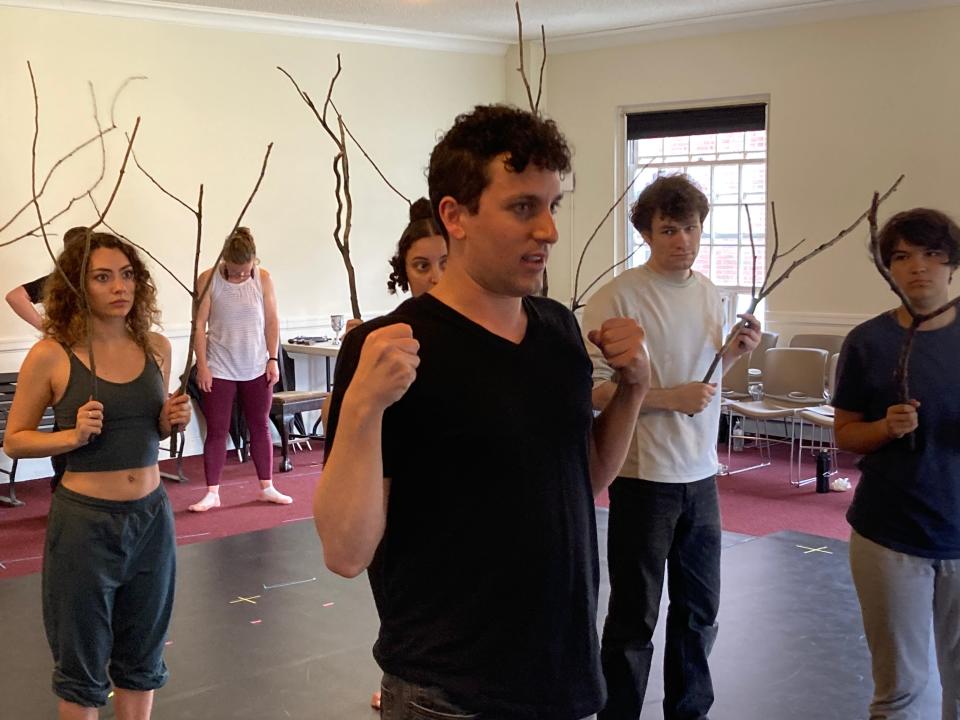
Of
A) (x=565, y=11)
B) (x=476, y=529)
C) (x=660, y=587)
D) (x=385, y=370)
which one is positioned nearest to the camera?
(x=385, y=370)

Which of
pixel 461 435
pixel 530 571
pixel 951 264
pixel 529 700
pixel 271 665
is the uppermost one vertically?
pixel 951 264

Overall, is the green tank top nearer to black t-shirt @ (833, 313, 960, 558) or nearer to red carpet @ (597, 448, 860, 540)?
black t-shirt @ (833, 313, 960, 558)

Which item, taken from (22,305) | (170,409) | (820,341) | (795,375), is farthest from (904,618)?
(22,305)

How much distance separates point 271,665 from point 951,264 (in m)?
2.47

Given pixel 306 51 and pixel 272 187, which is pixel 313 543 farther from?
pixel 306 51

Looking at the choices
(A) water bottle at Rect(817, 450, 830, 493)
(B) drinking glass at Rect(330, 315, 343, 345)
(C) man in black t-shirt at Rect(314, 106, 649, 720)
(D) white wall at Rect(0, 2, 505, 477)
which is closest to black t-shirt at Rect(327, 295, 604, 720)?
(C) man in black t-shirt at Rect(314, 106, 649, 720)

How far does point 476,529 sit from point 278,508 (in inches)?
186

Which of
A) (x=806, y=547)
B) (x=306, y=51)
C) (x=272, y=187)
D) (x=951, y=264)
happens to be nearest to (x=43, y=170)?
(x=272, y=187)

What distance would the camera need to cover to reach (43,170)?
6617mm

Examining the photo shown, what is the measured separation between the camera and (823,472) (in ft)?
20.7

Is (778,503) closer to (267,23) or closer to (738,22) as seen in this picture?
(738,22)

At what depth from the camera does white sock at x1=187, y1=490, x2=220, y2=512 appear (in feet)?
19.4

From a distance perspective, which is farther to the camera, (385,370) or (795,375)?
(795,375)

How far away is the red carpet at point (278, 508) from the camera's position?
542 cm
